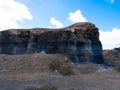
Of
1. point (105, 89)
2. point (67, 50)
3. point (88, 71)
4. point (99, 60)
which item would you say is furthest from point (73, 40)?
point (105, 89)

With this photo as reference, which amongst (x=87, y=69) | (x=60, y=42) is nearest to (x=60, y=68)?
(x=87, y=69)

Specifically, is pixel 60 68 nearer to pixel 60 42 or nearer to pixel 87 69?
pixel 87 69

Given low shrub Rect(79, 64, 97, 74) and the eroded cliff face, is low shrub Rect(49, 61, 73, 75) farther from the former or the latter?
the eroded cliff face

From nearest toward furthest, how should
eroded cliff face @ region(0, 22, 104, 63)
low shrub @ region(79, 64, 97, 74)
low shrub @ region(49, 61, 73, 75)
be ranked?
low shrub @ region(49, 61, 73, 75) → low shrub @ region(79, 64, 97, 74) → eroded cliff face @ region(0, 22, 104, 63)

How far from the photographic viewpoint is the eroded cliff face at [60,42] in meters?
56.8

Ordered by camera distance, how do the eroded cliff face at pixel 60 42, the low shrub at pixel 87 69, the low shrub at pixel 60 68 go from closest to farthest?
the low shrub at pixel 60 68
the low shrub at pixel 87 69
the eroded cliff face at pixel 60 42

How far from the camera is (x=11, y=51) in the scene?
6272 cm

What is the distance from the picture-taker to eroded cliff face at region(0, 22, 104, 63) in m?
56.8

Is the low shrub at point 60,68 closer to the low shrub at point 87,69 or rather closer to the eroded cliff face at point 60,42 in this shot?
the low shrub at point 87,69

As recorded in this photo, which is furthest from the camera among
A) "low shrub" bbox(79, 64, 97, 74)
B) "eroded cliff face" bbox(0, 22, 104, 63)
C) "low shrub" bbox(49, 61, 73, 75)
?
"eroded cliff face" bbox(0, 22, 104, 63)

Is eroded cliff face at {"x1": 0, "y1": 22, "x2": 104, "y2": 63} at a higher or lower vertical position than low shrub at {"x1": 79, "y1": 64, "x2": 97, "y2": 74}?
higher

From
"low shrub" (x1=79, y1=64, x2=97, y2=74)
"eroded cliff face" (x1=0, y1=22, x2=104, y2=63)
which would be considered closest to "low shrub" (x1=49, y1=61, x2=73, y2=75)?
"low shrub" (x1=79, y1=64, x2=97, y2=74)

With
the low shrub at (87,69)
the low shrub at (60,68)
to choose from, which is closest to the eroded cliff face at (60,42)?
the low shrub at (87,69)

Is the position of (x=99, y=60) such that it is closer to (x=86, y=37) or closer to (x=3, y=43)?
(x=86, y=37)
